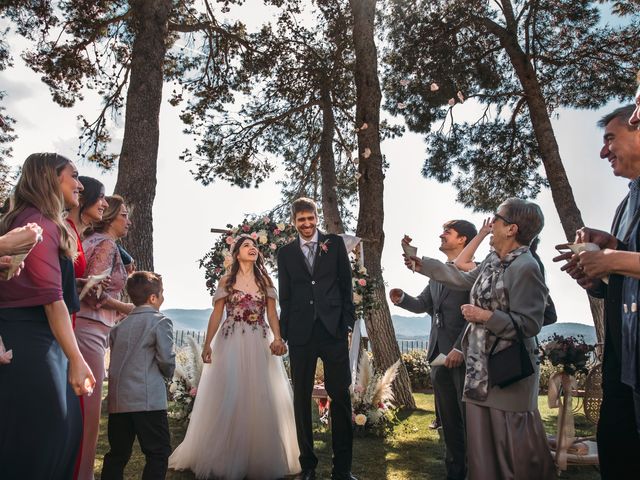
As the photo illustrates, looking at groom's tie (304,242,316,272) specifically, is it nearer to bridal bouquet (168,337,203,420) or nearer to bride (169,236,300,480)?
bride (169,236,300,480)

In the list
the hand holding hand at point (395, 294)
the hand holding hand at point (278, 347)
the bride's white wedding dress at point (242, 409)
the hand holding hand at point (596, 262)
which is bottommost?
the bride's white wedding dress at point (242, 409)

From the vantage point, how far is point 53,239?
2383mm

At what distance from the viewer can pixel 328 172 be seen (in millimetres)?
12461

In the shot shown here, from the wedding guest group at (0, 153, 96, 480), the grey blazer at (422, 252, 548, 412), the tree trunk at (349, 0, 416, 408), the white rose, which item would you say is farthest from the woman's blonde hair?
the tree trunk at (349, 0, 416, 408)

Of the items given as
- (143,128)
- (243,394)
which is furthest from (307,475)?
(143,128)

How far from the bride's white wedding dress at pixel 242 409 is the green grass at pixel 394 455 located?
0.30 meters

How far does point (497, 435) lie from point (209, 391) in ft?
8.33

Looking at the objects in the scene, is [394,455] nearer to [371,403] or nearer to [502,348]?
[371,403]

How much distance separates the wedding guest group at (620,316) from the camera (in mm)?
2303

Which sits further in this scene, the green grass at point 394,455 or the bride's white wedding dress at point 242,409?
the green grass at point 394,455

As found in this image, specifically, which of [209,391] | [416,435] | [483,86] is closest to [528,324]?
[209,391]

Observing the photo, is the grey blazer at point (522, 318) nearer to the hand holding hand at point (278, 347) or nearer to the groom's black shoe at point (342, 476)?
the groom's black shoe at point (342, 476)

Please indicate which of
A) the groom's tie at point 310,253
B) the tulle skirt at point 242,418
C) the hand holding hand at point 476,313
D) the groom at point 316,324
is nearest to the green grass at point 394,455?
the tulle skirt at point 242,418

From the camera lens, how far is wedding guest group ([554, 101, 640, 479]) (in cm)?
230
